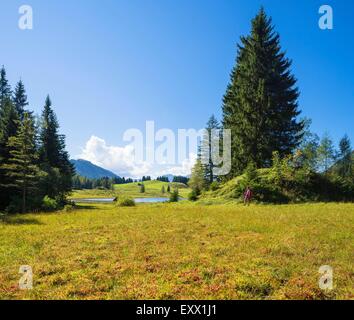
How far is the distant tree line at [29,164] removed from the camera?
2811 cm

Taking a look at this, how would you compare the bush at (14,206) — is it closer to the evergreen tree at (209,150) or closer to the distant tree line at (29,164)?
the distant tree line at (29,164)

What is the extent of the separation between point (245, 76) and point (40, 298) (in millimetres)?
36974

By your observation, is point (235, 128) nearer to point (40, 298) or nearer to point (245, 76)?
point (245, 76)

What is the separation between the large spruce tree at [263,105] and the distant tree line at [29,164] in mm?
24836

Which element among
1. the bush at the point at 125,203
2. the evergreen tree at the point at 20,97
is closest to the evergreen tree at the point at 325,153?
the bush at the point at 125,203

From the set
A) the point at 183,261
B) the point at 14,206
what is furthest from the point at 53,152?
the point at 183,261

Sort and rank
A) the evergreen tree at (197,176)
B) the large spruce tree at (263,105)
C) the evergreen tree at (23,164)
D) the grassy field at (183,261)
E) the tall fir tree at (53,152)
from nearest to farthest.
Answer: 1. the grassy field at (183,261)
2. the evergreen tree at (23,164)
3. the large spruce tree at (263,105)
4. the tall fir tree at (53,152)
5. the evergreen tree at (197,176)

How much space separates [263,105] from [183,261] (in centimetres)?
3095

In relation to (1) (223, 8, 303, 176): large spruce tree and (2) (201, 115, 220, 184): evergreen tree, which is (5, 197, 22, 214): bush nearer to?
(1) (223, 8, 303, 176): large spruce tree

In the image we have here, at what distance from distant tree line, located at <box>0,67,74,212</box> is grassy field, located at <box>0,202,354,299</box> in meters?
17.1

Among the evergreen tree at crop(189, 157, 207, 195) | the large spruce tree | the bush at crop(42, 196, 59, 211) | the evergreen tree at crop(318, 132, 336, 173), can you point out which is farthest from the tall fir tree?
the evergreen tree at crop(318, 132, 336, 173)

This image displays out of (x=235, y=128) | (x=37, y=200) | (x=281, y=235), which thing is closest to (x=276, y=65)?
(x=235, y=128)

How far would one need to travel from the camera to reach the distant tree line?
28.1 meters
